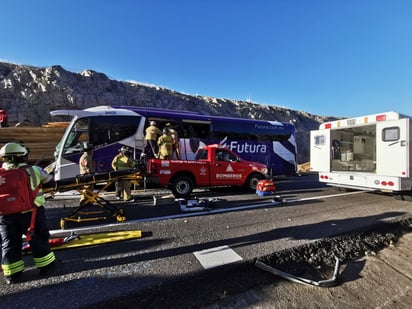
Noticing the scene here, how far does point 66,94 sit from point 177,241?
84.7ft

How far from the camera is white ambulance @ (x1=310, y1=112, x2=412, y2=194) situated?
21.4 feet

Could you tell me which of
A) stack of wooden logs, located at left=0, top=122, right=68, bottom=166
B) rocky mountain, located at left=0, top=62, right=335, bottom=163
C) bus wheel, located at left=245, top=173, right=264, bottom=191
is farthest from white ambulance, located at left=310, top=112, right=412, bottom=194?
rocky mountain, located at left=0, top=62, right=335, bottom=163

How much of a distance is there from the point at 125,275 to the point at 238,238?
2.04 m

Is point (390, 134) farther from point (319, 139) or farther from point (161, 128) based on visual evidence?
point (161, 128)

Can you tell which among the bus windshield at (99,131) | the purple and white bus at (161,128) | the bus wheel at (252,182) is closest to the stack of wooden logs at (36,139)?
the purple and white bus at (161,128)

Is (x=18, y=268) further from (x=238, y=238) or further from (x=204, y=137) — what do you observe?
(x=204, y=137)

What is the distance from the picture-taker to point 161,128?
1084 centimetres

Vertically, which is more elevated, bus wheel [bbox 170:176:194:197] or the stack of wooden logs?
the stack of wooden logs

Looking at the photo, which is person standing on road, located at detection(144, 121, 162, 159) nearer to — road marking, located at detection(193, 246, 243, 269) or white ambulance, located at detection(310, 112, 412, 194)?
white ambulance, located at detection(310, 112, 412, 194)

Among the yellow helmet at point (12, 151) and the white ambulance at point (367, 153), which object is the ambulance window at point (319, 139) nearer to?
the white ambulance at point (367, 153)

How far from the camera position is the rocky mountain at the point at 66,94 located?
72.4 ft

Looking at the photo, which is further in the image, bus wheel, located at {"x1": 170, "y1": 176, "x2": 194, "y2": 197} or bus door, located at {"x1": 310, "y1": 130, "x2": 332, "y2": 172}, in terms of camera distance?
bus door, located at {"x1": 310, "y1": 130, "x2": 332, "y2": 172}

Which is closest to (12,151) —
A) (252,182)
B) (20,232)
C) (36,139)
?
(20,232)

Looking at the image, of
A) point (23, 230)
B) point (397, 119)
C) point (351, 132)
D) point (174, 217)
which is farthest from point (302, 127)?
point (23, 230)
